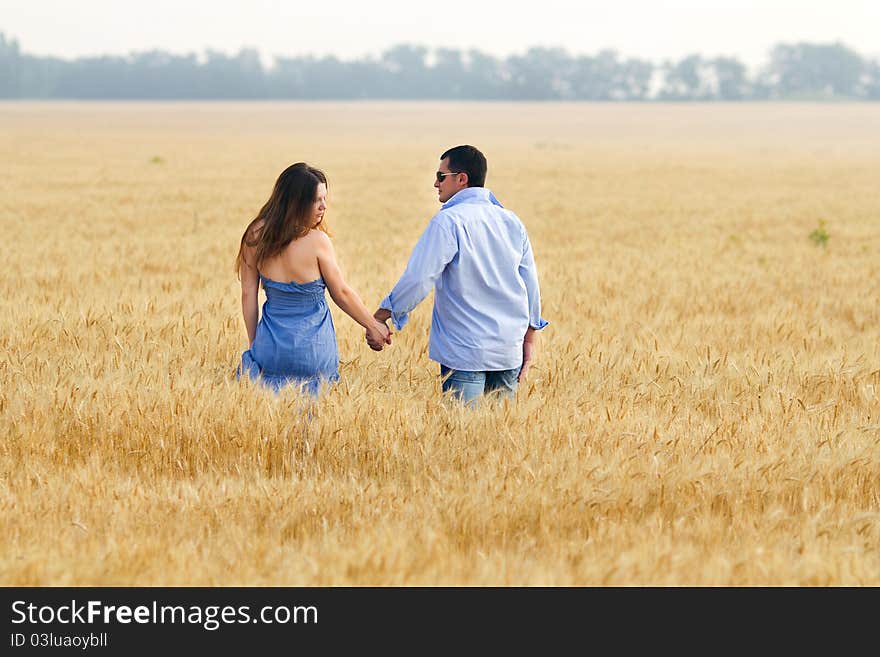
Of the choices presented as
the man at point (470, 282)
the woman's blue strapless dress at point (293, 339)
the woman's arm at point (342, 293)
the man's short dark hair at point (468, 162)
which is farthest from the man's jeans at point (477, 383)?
the man's short dark hair at point (468, 162)

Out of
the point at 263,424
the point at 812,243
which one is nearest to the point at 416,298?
the point at 263,424

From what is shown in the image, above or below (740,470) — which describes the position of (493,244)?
above

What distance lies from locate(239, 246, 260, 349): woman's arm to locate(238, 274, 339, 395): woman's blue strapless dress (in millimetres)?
57

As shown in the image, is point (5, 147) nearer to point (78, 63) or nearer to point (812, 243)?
point (812, 243)

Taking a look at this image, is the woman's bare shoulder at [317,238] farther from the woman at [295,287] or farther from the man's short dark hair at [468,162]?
the man's short dark hair at [468,162]

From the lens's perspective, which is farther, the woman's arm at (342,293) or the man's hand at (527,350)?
the man's hand at (527,350)

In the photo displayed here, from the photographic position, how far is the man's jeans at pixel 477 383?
17.4ft

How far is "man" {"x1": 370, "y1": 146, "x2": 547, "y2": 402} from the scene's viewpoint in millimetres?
5172

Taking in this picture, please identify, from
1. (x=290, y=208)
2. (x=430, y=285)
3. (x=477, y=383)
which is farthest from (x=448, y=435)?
(x=290, y=208)

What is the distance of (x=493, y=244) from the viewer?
527 centimetres

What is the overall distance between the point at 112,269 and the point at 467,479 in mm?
7220

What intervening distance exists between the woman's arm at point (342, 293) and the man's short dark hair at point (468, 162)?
72 centimetres

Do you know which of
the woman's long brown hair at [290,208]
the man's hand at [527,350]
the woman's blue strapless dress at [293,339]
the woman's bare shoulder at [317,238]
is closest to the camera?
the woman's long brown hair at [290,208]
